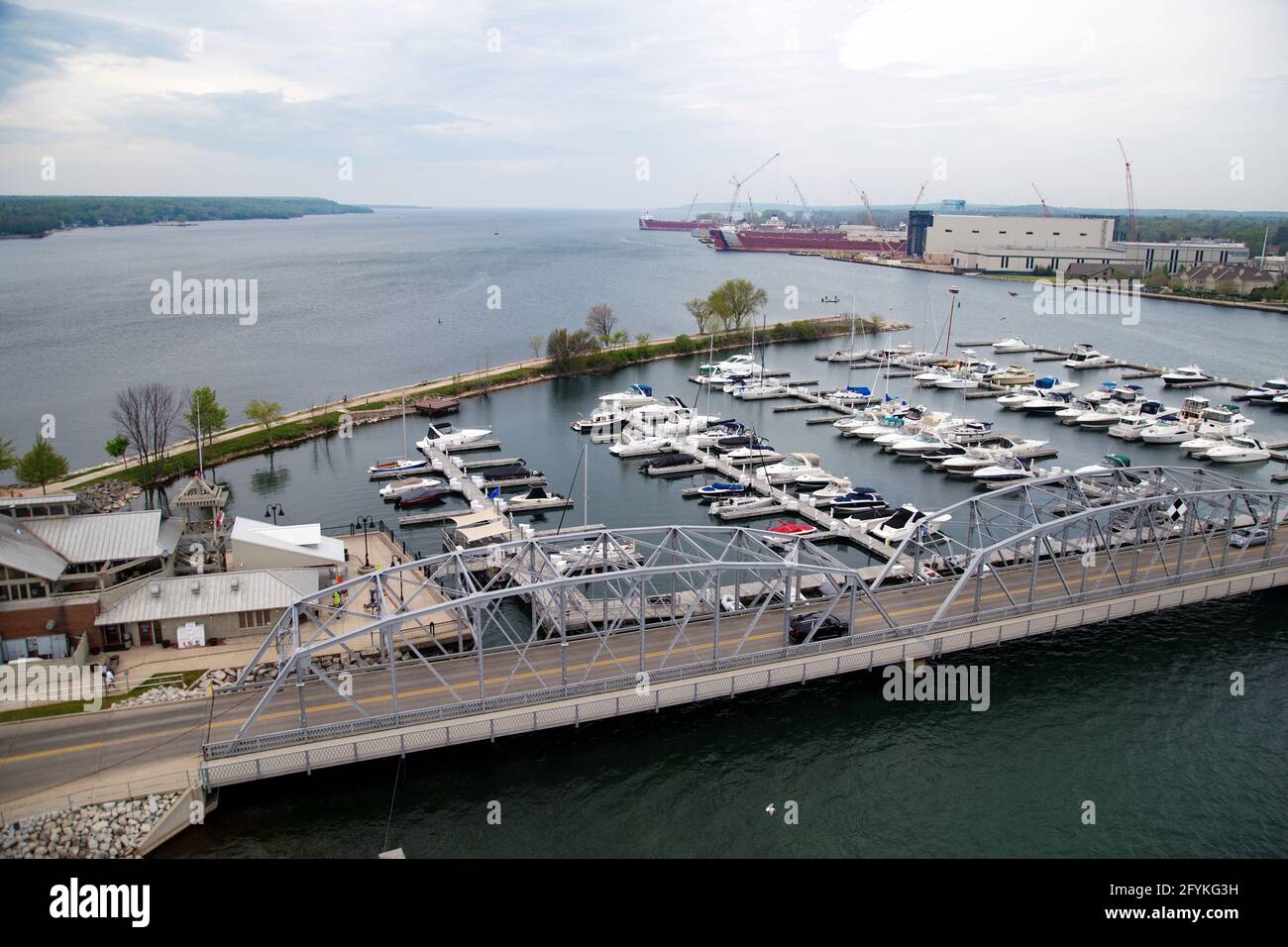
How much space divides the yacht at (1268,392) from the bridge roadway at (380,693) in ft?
176

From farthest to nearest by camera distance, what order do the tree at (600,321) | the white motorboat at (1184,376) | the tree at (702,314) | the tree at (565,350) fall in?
the tree at (702,314) < the tree at (600,321) < the tree at (565,350) < the white motorboat at (1184,376)

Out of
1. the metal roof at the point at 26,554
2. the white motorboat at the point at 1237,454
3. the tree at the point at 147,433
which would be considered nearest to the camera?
the metal roof at the point at 26,554

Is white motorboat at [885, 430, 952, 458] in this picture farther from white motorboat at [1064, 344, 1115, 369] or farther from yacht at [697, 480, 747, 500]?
white motorboat at [1064, 344, 1115, 369]

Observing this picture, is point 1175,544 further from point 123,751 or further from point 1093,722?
point 123,751

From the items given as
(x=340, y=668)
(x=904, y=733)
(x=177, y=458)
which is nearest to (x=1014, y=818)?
(x=904, y=733)

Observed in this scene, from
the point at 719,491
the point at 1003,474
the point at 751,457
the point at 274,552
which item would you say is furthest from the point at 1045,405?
the point at 274,552

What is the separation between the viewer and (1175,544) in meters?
36.4

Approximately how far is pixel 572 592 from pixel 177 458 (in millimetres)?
30477

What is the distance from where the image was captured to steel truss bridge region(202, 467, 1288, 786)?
2330 cm

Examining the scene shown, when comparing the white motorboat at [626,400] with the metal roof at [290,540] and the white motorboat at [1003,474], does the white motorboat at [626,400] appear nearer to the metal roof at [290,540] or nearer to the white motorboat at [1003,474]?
the white motorboat at [1003,474]

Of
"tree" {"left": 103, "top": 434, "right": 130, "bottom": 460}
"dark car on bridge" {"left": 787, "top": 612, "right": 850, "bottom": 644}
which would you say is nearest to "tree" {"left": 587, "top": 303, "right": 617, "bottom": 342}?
"tree" {"left": 103, "top": 434, "right": 130, "bottom": 460}

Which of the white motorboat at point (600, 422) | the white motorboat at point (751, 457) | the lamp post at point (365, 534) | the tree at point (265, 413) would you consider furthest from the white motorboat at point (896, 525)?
the tree at point (265, 413)

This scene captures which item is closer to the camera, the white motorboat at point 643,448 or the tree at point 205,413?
the tree at point 205,413

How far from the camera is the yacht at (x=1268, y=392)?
72.2 metres
